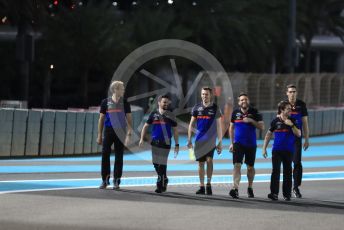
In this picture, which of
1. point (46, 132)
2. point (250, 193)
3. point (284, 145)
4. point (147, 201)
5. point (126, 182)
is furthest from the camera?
point (46, 132)

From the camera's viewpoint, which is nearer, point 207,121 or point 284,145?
point 284,145

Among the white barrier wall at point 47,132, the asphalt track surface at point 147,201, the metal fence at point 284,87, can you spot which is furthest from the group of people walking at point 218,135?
the metal fence at point 284,87

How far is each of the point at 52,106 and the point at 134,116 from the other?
14.4 metres

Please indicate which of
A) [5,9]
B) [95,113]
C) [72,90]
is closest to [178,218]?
[95,113]

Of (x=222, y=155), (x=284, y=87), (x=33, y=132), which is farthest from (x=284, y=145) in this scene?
(x=284, y=87)

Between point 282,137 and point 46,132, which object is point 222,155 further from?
point 282,137

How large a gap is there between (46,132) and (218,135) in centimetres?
682

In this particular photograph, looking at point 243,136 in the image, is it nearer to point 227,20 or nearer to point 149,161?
point 149,161

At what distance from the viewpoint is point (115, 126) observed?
1395 centimetres

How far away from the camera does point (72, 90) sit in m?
47.8

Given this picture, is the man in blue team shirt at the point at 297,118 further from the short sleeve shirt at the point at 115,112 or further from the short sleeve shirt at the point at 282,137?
the short sleeve shirt at the point at 115,112

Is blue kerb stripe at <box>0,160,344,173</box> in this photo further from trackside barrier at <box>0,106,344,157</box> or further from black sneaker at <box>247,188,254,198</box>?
black sneaker at <box>247,188,254,198</box>

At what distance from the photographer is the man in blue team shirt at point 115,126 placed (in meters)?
13.9

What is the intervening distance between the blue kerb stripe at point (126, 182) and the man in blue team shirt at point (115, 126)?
2.51 feet
